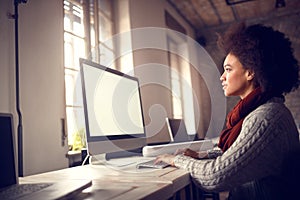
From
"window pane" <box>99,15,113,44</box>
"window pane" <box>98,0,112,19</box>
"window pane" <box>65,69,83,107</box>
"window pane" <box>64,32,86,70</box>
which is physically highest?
"window pane" <box>98,0,112,19</box>

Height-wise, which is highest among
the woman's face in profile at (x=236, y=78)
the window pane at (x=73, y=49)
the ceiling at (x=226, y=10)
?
the ceiling at (x=226, y=10)

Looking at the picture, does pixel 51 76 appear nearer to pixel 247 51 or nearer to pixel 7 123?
pixel 7 123

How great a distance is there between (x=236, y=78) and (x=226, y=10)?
11.5 ft

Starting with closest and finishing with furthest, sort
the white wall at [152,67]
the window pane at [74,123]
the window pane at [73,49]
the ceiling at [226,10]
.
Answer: the window pane at [74,123], the window pane at [73,49], the white wall at [152,67], the ceiling at [226,10]

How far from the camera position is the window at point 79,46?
6.52 feet

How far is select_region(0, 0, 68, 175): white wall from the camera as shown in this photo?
1393 mm

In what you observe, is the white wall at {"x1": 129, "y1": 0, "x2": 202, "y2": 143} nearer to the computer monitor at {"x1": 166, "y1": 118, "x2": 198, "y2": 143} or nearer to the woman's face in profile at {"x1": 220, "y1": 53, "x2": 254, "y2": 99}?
the computer monitor at {"x1": 166, "y1": 118, "x2": 198, "y2": 143}

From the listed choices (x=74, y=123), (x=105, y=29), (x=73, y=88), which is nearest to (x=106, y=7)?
(x=105, y=29)

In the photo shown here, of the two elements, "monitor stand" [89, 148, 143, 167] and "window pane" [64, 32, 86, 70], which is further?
"window pane" [64, 32, 86, 70]

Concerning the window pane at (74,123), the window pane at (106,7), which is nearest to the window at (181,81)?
the window pane at (106,7)

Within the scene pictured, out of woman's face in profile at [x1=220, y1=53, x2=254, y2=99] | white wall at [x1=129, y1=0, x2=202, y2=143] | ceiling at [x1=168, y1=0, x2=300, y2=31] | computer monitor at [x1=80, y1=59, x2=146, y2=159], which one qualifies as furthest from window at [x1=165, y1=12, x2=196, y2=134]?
woman's face in profile at [x1=220, y1=53, x2=254, y2=99]

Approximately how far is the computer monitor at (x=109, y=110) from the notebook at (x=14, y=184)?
363mm

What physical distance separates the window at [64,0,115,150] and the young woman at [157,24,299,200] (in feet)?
3.00

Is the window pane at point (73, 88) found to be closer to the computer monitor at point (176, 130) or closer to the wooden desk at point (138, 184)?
the computer monitor at point (176, 130)
